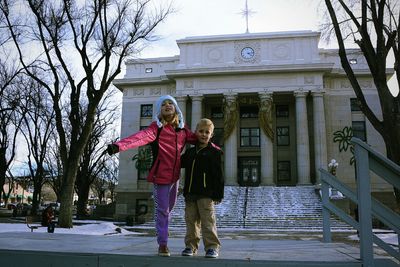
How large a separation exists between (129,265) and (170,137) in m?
1.55

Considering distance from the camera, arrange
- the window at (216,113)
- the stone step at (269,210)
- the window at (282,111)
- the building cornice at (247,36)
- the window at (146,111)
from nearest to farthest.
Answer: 1. the stone step at (269,210)
2. the building cornice at (247,36)
3. the window at (282,111)
4. the window at (216,113)
5. the window at (146,111)

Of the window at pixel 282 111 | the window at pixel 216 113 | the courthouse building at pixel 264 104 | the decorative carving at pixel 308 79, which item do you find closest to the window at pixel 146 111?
the courthouse building at pixel 264 104

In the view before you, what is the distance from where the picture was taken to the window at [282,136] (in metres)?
37.2

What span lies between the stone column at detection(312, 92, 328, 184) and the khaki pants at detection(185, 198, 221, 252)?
98.8 feet

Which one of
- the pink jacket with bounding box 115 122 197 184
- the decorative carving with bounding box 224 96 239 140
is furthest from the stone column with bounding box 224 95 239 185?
the pink jacket with bounding box 115 122 197 184

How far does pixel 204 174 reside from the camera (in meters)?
4.50

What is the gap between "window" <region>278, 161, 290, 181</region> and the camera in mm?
36312

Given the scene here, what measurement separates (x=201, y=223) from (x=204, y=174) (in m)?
0.55

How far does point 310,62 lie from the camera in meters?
34.7

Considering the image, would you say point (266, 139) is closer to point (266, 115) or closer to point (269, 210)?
point (266, 115)

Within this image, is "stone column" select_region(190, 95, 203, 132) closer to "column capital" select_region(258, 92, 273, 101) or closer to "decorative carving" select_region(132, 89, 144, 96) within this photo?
"column capital" select_region(258, 92, 273, 101)

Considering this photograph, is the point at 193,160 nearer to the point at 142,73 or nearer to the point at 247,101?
the point at 247,101

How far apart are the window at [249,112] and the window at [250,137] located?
129 centimetres

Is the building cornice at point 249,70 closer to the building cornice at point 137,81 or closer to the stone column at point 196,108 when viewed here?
the building cornice at point 137,81
